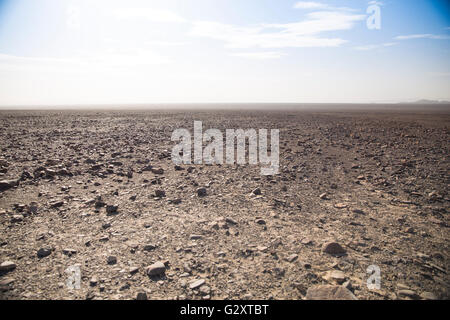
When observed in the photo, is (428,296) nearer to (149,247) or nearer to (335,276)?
(335,276)

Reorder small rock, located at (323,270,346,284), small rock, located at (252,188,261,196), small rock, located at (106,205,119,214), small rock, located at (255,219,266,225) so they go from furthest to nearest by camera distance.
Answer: small rock, located at (252,188,261,196), small rock, located at (106,205,119,214), small rock, located at (255,219,266,225), small rock, located at (323,270,346,284)

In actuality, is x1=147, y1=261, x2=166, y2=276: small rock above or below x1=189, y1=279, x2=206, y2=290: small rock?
above

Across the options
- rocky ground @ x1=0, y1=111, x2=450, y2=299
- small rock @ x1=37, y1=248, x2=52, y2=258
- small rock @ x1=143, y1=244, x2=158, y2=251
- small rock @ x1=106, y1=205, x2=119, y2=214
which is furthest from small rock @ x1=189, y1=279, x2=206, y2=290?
small rock @ x1=106, y1=205, x2=119, y2=214

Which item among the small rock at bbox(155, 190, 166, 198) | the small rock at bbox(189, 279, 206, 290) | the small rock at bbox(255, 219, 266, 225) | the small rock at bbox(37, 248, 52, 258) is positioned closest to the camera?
the small rock at bbox(189, 279, 206, 290)

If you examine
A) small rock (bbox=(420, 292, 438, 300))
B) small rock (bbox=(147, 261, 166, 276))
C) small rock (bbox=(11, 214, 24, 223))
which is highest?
small rock (bbox=(11, 214, 24, 223))

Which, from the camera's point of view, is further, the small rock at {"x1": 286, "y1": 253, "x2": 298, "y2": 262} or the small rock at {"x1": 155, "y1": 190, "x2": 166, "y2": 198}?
the small rock at {"x1": 155, "y1": 190, "x2": 166, "y2": 198}

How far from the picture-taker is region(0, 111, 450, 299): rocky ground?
3.18 m

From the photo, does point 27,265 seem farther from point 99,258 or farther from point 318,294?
point 318,294

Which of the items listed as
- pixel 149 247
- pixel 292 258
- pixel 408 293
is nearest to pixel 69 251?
pixel 149 247

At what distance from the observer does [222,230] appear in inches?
179

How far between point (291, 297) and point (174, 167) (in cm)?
624

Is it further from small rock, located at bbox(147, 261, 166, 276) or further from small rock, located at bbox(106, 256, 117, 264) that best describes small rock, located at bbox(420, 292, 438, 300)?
small rock, located at bbox(106, 256, 117, 264)

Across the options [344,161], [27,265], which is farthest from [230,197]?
[344,161]
